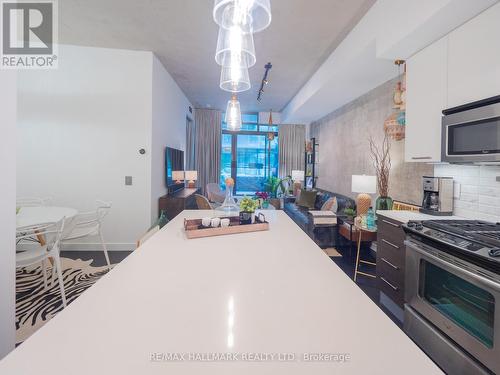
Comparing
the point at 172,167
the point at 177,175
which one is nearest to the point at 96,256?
the point at 172,167

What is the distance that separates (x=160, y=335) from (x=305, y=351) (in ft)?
1.23

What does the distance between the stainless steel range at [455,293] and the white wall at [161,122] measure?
3.37 meters

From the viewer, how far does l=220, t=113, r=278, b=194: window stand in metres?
7.62

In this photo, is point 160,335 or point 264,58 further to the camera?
point 264,58

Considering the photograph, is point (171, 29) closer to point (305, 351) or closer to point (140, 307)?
point (140, 307)

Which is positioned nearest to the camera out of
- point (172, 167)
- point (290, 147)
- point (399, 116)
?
point (399, 116)

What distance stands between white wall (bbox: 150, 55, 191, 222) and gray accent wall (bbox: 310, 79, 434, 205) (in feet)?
10.7

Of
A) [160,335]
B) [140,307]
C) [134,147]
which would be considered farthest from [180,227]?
[134,147]

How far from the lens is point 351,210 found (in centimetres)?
380

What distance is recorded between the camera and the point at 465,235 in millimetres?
1549

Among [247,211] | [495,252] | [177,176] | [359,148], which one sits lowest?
[495,252]

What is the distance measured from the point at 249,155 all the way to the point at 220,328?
7176 mm

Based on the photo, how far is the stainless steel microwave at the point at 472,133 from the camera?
1.58 m

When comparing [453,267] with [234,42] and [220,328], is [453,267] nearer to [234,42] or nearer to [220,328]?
[220,328]
